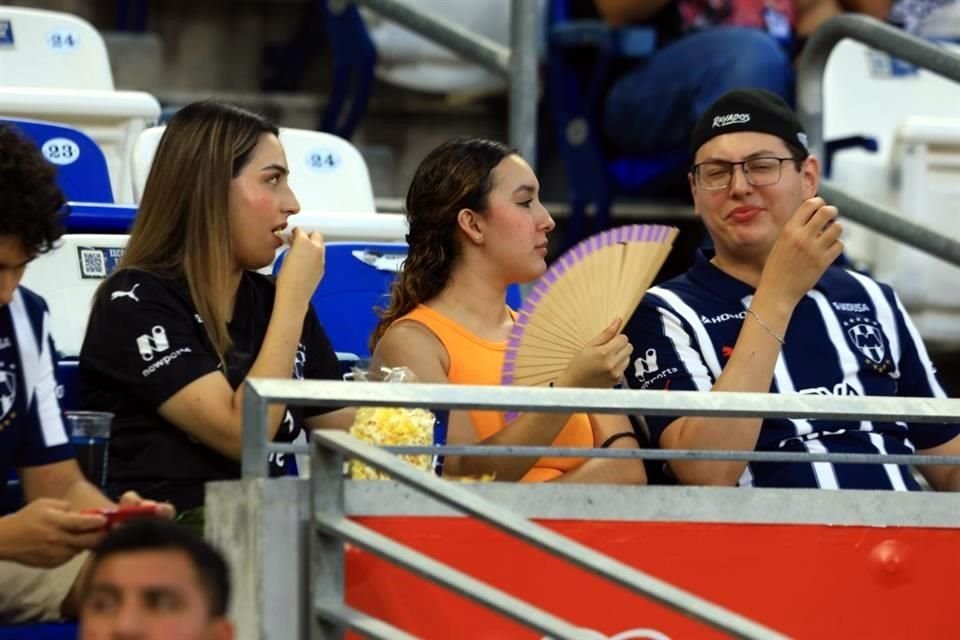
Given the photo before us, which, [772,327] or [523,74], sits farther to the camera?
[523,74]

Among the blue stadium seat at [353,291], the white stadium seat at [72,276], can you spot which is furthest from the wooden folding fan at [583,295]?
the white stadium seat at [72,276]

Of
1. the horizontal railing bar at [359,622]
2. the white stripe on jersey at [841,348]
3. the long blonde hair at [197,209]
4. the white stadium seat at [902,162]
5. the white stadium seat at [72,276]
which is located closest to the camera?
the horizontal railing bar at [359,622]

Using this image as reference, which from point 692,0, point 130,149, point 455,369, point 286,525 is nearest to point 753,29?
point 692,0

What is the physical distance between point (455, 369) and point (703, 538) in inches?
32.6

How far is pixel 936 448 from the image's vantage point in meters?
3.85

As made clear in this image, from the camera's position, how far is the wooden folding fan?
3385 millimetres

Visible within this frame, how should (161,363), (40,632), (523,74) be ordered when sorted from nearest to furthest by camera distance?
(40,632) → (161,363) → (523,74)

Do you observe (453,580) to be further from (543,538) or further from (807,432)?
(807,432)

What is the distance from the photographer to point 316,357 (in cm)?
368

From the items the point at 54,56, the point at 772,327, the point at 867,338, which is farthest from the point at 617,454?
the point at 54,56

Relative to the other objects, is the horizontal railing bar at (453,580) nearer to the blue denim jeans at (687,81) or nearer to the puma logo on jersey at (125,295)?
the puma logo on jersey at (125,295)

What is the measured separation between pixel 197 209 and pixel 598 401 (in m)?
1.11

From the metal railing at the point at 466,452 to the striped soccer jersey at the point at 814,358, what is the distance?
0.77 meters

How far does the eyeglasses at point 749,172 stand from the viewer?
3.89m
